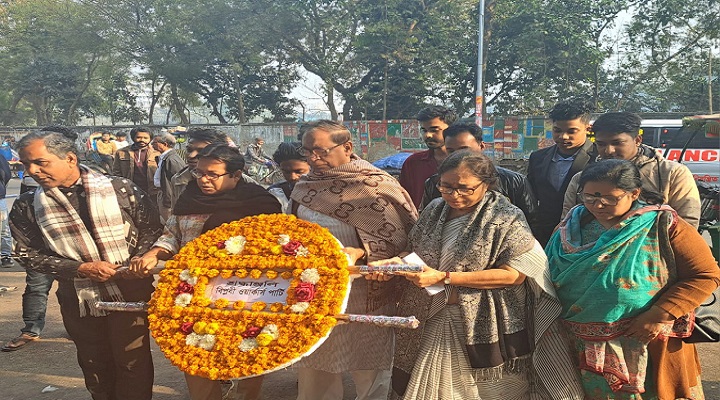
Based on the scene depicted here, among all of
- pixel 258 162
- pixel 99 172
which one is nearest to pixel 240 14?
pixel 258 162

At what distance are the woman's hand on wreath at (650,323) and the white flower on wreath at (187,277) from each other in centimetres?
196

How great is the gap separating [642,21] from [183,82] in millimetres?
19713

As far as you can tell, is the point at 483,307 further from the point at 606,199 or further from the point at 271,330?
the point at 271,330

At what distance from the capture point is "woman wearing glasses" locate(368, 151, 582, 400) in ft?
7.60

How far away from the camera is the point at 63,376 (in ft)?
13.8

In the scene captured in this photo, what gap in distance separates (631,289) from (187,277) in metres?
1.98

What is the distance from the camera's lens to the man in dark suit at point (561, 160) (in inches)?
143

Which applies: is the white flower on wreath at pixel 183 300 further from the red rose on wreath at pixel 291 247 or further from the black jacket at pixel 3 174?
the black jacket at pixel 3 174

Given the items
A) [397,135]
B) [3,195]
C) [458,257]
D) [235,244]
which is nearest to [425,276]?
[458,257]

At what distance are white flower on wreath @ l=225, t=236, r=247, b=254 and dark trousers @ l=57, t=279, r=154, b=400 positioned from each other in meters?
0.83

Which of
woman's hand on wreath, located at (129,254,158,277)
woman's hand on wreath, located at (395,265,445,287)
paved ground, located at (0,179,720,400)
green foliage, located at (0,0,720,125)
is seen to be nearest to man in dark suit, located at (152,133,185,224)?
paved ground, located at (0,179,720,400)

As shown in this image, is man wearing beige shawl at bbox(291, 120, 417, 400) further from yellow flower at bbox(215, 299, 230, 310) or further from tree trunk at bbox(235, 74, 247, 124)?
tree trunk at bbox(235, 74, 247, 124)

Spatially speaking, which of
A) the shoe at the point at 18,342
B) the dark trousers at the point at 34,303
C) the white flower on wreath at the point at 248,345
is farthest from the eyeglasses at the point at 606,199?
the shoe at the point at 18,342

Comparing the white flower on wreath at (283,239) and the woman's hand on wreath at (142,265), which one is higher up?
the white flower on wreath at (283,239)
